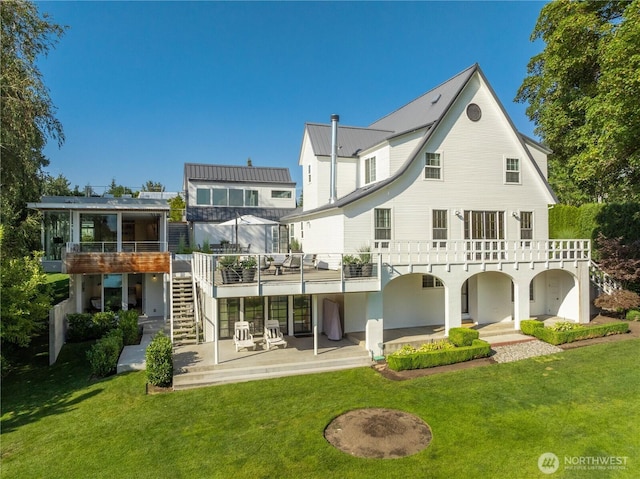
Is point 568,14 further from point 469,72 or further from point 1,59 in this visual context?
point 1,59

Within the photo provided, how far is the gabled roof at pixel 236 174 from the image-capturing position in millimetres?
29797

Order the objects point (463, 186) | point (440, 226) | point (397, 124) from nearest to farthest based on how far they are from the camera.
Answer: point (440, 226) → point (463, 186) → point (397, 124)

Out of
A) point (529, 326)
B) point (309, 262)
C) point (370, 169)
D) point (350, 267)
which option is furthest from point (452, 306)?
point (370, 169)

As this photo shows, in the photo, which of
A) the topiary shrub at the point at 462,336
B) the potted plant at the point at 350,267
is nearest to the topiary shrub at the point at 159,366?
the potted plant at the point at 350,267

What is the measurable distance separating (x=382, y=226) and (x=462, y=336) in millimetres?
5699

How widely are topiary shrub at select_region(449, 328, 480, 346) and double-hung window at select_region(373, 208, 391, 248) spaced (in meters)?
4.69

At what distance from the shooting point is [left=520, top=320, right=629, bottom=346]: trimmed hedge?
15.0 meters

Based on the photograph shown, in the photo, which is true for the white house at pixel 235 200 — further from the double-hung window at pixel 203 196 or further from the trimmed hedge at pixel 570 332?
the trimmed hedge at pixel 570 332

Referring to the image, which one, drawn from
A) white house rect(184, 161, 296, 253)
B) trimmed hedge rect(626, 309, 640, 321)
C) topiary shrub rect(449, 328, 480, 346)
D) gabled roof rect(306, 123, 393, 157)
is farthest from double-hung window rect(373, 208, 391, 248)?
trimmed hedge rect(626, 309, 640, 321)

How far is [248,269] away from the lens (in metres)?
12.9

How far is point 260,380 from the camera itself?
12414 mm

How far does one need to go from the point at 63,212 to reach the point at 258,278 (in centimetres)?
1510

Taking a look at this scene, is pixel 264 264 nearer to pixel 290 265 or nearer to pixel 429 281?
pixel 290 265

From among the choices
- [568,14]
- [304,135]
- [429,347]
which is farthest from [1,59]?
[568,14]
